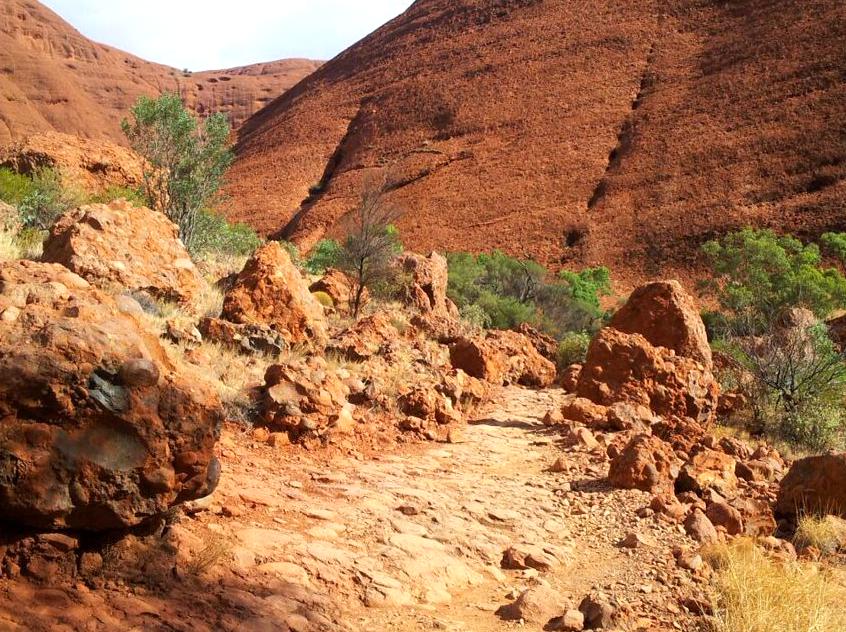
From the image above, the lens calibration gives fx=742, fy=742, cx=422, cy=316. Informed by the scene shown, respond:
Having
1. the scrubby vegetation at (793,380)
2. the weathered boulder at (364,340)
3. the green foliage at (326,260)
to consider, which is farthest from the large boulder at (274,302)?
the scrubby vegetation at (793,380)

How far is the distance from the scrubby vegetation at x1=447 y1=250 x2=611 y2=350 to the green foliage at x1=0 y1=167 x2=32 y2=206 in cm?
778

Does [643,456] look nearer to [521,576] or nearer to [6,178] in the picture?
[521,576]

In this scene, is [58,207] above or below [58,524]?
above

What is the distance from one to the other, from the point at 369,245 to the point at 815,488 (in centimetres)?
829

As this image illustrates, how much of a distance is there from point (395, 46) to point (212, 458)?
203ft

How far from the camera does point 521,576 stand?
12.7 feet

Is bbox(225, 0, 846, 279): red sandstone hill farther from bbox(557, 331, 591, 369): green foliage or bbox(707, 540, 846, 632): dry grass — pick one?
bbox(707, 540, 846, 632): dry grass

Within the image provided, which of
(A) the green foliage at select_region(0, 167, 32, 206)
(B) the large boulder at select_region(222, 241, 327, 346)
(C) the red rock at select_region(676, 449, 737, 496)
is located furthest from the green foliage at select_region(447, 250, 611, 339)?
(C) the red rock at select_region(676, 449, 737, 496)

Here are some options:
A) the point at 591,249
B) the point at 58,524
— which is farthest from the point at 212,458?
the point at 591,249

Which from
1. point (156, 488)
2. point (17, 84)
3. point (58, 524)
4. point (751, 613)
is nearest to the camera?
point (58, 524)

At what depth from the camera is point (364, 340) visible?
315 inches

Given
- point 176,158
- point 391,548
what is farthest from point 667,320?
point 176,158

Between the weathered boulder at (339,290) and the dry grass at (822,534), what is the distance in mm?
7170

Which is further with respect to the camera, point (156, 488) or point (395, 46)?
point (395, 46)
